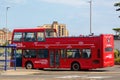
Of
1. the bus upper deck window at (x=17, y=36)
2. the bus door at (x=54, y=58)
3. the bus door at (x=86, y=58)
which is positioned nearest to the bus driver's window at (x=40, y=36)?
the bus door at (x=54, y=58)

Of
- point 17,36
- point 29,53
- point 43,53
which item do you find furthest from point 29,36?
point 43,53

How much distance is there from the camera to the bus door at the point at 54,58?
35.8 metres

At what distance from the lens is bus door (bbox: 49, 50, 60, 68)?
35.8 metres

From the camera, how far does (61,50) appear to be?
3575 centimetres

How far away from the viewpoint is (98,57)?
3403cm

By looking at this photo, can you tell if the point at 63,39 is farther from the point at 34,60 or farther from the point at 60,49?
the point at 34,60

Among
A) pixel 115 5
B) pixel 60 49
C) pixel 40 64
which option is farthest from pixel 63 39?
pixel 115 5

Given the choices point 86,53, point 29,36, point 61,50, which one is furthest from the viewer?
point 29,36

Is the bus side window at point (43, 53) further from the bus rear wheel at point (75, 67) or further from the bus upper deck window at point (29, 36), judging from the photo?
the bus rear wheel at point (75, 67)

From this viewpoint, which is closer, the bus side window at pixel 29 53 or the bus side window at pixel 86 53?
the bus side window at pixel 86 53

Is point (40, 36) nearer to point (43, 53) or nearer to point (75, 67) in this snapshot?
point (43, 53)

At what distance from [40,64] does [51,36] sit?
104 inches

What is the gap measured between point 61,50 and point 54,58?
3.10 feet

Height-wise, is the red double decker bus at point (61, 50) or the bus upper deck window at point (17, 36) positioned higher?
the bus upper deck window at point (17, 36)
